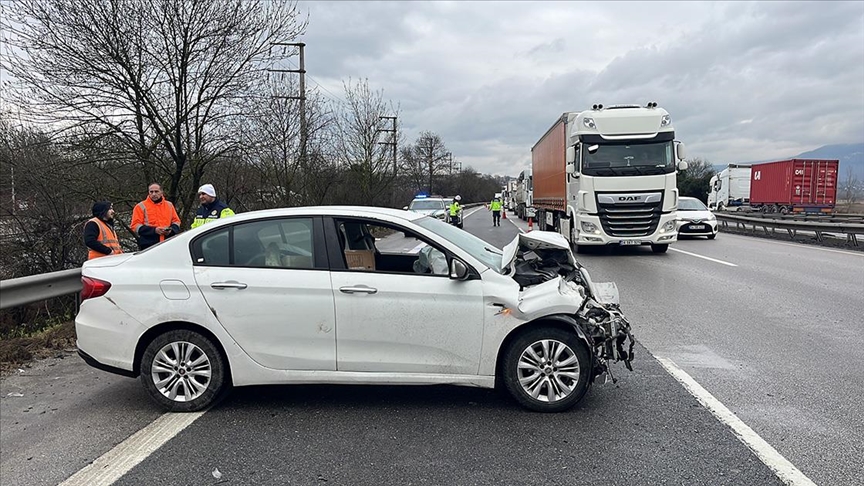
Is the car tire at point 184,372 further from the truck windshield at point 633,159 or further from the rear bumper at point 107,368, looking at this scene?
the truck windshield at point 633,159

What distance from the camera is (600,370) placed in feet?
14.0

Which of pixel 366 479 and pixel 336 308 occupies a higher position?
pixel 336 308

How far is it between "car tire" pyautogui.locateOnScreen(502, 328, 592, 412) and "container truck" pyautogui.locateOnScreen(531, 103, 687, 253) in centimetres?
1058

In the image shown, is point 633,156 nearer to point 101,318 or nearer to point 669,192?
point 669,192

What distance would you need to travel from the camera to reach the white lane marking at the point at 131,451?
336 centimetres

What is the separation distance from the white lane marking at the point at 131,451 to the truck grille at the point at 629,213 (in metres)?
11.8

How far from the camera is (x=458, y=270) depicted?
4.23 metres

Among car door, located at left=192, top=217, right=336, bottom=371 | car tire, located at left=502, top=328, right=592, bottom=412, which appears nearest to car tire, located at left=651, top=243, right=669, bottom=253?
car tire, located at left=502, top=328, right=592, bottom=412

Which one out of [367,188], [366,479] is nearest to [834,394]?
[366,479]

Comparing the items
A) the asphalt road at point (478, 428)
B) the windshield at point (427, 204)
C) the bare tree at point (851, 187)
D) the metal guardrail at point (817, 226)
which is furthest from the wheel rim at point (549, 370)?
the bare tree at point (851, 187)

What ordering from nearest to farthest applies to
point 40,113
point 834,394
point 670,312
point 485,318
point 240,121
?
point 485,318, point 834,394, point 670,312, point 40,113, point 240,121

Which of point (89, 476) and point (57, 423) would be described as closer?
point (89, 476)

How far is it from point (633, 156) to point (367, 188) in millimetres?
16451

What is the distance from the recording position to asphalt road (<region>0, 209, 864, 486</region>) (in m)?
3.35
